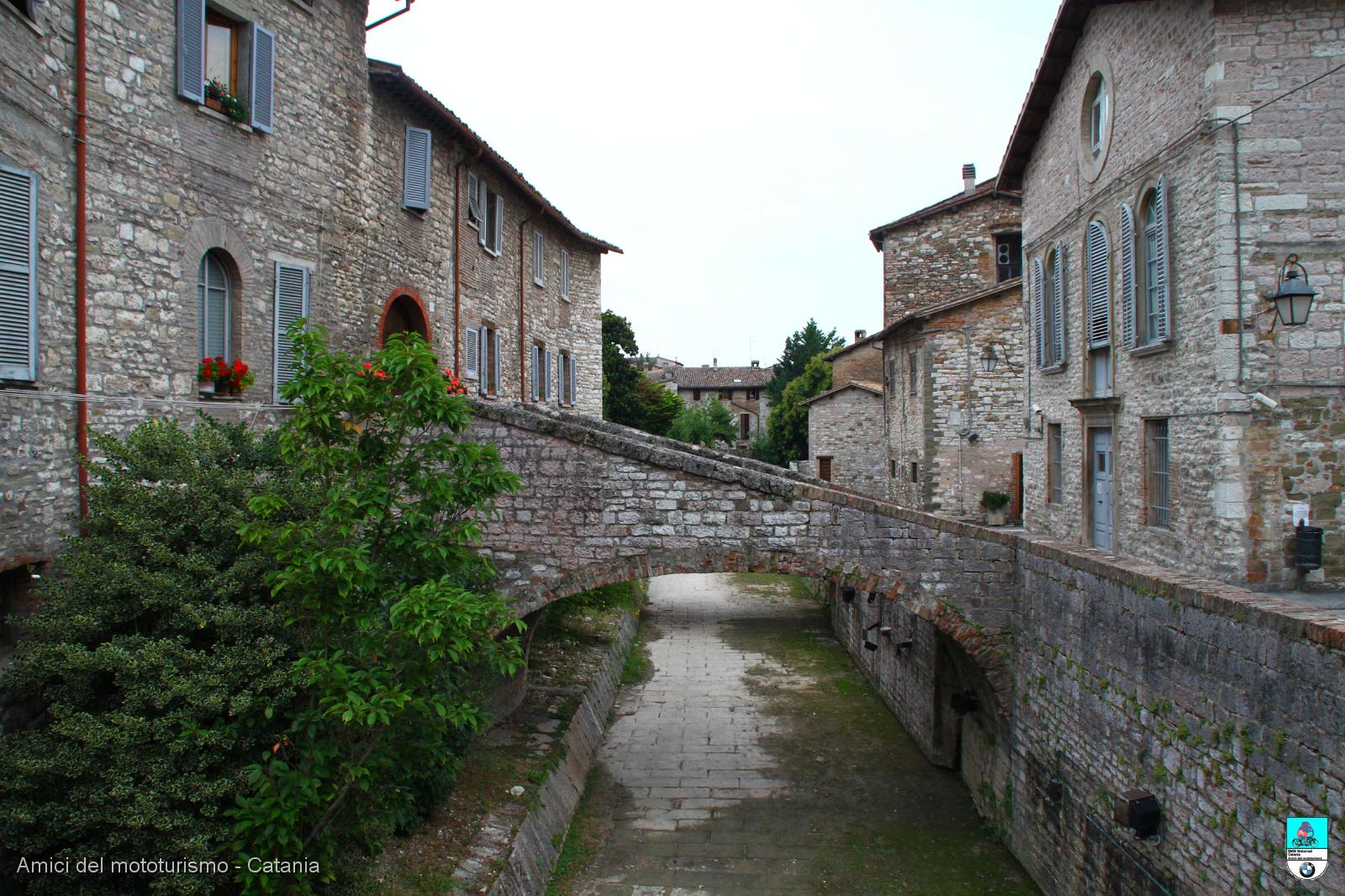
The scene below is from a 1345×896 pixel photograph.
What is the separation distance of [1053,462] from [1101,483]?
1669 mm

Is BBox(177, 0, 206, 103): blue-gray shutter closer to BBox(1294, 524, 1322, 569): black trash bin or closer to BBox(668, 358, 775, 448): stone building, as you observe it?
BBox(1294, 524, 1322, 569): black trash bin

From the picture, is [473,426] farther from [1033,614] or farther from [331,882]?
[1033,614]

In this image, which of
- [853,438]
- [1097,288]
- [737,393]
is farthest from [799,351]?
[1097,288]

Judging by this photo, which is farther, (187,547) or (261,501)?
(187,547)

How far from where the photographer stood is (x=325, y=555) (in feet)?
21.1

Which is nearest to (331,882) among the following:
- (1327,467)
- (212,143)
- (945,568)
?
(945,568)

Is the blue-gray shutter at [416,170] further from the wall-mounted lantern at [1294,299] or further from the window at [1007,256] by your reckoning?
the window at [1007,256]

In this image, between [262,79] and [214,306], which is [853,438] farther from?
[214,306]

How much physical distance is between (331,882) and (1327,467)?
976 centimetres

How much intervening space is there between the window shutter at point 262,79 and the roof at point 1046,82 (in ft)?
31.6

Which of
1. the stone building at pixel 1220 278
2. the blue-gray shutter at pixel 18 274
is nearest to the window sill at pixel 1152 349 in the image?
the stone building at pixel 1220 278

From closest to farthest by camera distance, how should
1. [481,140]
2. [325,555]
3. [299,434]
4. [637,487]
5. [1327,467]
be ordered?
[325,555] < [299,434] < [1327,467] < [637,487] < [481,140]

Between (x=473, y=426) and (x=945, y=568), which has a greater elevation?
(x=473, y=426)

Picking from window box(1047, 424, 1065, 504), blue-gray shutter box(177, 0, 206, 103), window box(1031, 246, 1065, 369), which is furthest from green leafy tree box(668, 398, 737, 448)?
blue-gray shutter box(177, 0, 206, 103)
